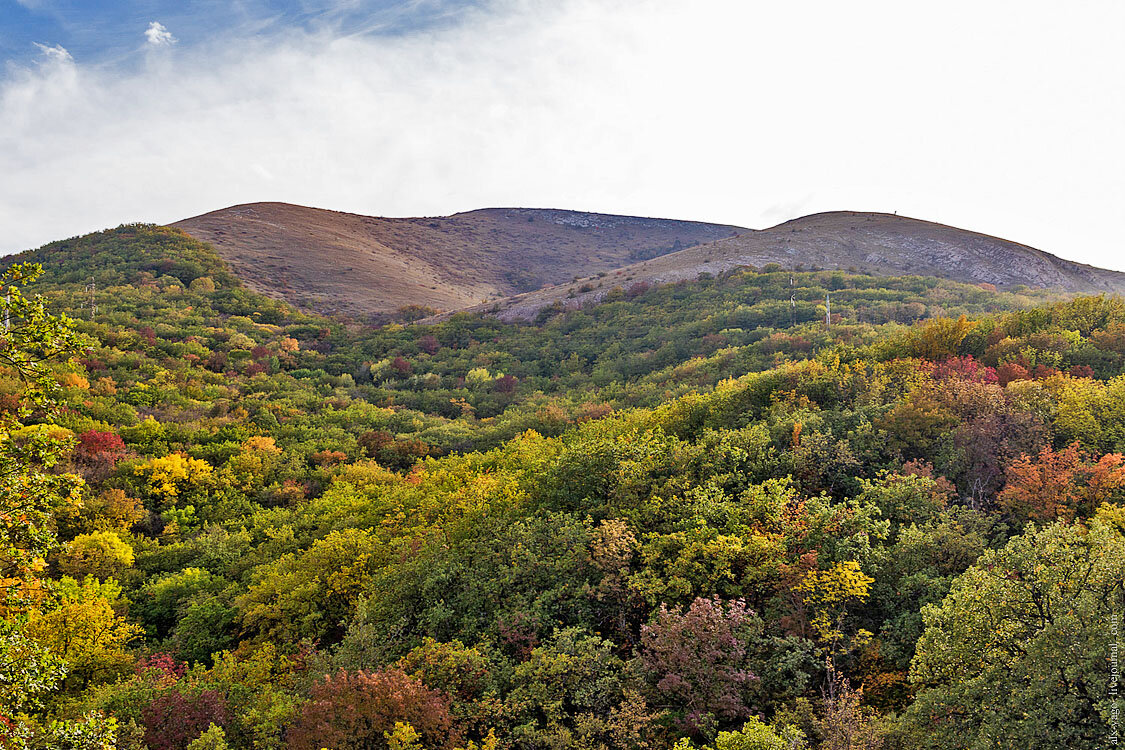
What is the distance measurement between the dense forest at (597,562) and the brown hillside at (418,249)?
61.2 meters

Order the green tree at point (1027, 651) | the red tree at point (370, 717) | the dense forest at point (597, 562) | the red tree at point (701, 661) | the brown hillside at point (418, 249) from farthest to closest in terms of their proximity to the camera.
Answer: the brown hillside at point (418, 249)
the red tree at point (701, 661)
the red tree at point (370, 717)
the dense forest at point (597, 562)
the green tree at point (1027, 651)

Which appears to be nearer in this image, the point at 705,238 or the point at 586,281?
the point at 586,281

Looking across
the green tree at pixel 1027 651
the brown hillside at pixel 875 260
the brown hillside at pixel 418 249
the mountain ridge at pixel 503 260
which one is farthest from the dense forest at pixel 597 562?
the brown hillside at pixel 418 249

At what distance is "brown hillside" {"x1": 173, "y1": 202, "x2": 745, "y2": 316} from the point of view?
98.4 meters

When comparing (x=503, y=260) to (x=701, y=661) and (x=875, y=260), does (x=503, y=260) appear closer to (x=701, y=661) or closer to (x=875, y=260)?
(x=875, y=260)

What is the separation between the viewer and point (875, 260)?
289ft

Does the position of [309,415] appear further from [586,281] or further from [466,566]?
[586,281]

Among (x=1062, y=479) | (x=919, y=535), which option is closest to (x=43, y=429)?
(x=919, y=535)

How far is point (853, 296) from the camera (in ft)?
215

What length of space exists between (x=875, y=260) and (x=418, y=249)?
94.7m

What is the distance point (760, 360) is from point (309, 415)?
3353 centimetres

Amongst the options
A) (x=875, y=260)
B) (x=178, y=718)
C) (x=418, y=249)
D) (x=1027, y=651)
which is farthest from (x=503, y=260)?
(x=1027, y=651)

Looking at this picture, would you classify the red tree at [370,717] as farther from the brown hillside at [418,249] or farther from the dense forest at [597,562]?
the brown hillside at [418,249]

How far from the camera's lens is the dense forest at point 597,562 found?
10.7 m
